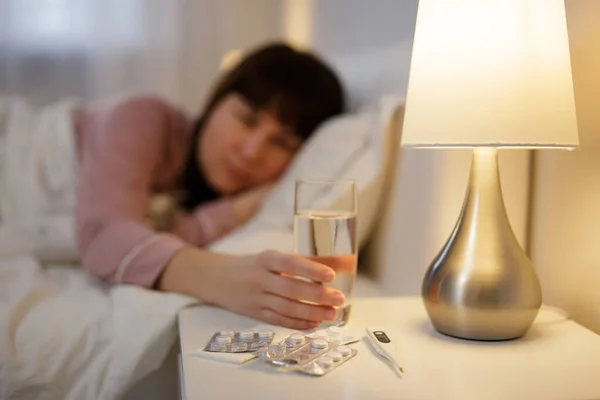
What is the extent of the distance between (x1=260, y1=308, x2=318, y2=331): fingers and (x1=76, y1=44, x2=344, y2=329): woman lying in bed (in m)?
0.18

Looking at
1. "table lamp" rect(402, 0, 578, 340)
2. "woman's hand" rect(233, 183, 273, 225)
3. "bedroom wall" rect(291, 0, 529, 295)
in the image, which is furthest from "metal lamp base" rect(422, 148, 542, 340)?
"woman's hand" rect(233, 183, 273, 225)

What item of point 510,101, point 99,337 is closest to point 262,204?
point 99,337

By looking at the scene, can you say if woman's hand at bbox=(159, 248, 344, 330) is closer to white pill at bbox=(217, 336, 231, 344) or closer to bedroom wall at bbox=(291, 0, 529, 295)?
white pill at bbox=(217, 336, 231, 344)

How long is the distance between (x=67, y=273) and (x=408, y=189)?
0.66 m

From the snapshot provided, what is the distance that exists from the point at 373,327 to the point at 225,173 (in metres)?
0.81

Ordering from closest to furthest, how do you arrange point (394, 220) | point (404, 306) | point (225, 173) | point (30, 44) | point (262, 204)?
point (404, 306), point (394, 220), point (262, 204), point (225, 173), point (30, 44)

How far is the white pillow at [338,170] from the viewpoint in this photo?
109 cm

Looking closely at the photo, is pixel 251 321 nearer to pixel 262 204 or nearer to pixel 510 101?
pixel 510 101

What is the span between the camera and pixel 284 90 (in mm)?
1476

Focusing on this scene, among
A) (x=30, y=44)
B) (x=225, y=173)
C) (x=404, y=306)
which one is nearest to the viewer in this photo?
(x=404, y=306)

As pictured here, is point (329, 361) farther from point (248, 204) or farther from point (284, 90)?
point (284, 90)

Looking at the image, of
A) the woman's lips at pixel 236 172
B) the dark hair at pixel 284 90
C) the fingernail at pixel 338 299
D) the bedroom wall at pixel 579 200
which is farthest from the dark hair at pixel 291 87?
the fingernail at pixel 338 299

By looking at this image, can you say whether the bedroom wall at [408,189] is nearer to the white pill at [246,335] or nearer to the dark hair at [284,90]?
the dark hair at [284,90]

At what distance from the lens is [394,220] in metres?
1.09
